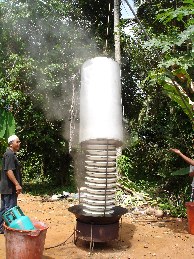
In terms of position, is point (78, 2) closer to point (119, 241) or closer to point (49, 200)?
point (49, 200)

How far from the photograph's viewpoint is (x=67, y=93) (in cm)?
1166

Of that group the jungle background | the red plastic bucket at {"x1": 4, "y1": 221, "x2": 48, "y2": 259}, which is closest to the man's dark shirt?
the red plastic bucket at {"x1": 4, "y1": 221, "x2": 48, "y2": 259}

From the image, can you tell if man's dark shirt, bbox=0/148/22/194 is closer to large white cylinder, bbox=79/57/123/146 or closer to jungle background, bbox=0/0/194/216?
large white cylinder, bbox=79/57/123/146

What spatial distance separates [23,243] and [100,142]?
173 centimetres

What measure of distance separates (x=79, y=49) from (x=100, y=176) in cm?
775

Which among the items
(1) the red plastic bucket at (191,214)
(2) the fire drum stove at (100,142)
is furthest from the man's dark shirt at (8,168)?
(1) the red plastic bucket at (191,214)

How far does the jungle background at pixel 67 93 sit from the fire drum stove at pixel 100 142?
4.45 meters

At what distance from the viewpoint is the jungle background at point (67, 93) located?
405 inches

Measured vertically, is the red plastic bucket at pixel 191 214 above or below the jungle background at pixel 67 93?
below

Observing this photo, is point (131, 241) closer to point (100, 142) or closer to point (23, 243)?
point (100, 142)

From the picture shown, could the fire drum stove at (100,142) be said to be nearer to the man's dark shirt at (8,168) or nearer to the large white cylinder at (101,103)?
the large white cylinder at (101,103)

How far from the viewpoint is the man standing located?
5617 millimetres

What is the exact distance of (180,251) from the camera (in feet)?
17.6

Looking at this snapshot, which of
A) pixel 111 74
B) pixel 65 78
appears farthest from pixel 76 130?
pixel 111 74
